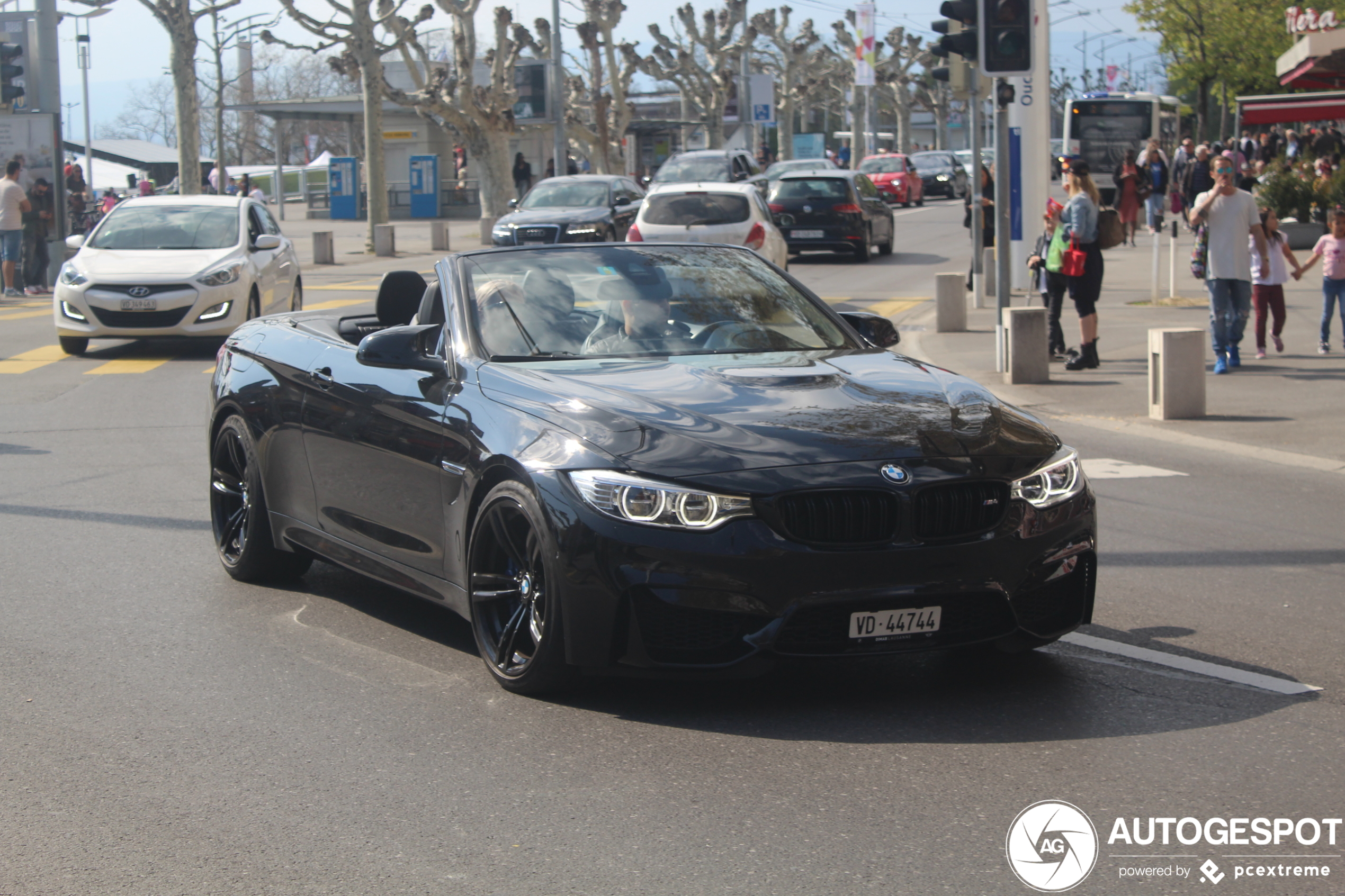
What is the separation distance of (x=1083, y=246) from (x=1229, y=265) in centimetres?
125

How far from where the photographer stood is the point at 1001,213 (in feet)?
50.9

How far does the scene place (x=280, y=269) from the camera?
18.9 m

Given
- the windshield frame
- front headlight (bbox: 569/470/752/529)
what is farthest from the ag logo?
the windshield frame

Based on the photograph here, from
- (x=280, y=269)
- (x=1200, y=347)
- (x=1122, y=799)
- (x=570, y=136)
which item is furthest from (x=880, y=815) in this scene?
(x=570, y=136)

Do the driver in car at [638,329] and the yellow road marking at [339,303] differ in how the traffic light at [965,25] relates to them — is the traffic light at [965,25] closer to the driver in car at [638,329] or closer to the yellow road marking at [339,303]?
the driver in car at [638,329]

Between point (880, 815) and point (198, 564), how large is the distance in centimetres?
435

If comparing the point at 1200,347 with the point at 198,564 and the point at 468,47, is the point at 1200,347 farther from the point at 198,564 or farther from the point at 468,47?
the point at 468,47

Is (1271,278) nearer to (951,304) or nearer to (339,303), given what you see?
(951,304)

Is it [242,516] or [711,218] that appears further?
[711,218]

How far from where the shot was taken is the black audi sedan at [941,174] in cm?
6069

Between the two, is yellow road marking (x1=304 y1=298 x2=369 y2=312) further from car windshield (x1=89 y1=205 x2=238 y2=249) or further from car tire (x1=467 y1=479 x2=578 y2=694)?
car tire (x1=467 y1=479 x2=578 y2=694)

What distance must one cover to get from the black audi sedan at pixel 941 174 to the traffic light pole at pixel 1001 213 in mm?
44845

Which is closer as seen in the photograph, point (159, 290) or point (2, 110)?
point (159, 290)

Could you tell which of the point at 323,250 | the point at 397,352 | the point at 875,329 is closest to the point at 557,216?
the point at 323,250
